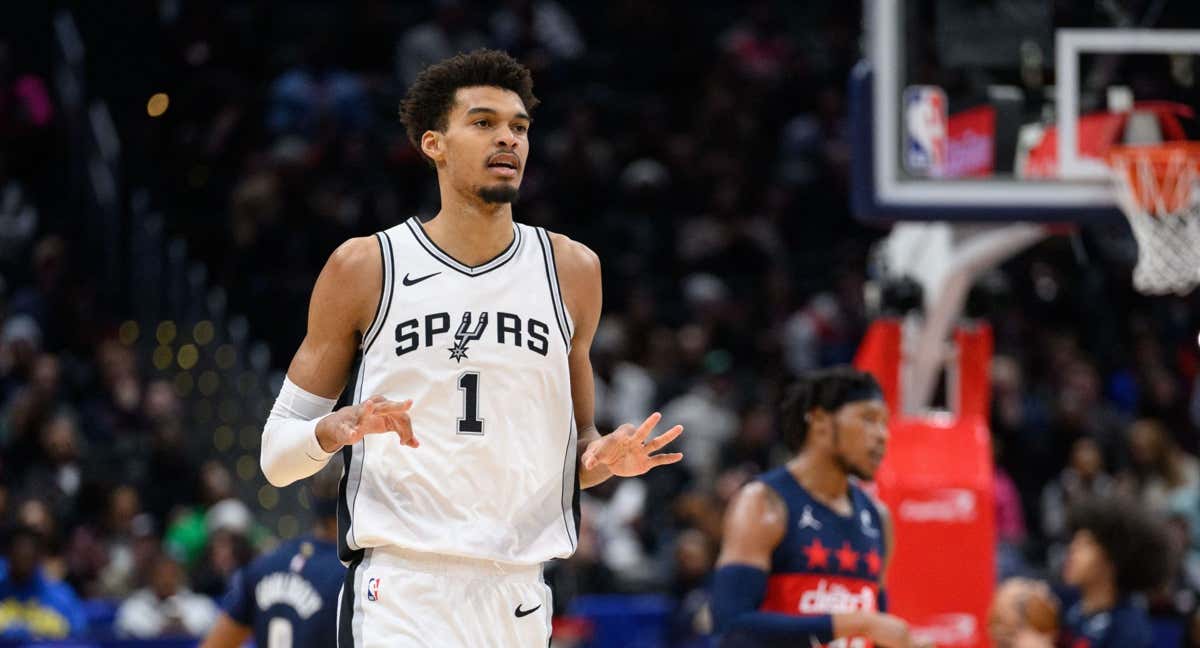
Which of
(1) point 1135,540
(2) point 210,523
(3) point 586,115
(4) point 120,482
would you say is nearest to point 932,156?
(1) point 1135,540

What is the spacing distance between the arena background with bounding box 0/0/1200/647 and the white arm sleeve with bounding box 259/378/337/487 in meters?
6.39

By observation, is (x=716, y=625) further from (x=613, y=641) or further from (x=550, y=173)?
(x=550, y=173)

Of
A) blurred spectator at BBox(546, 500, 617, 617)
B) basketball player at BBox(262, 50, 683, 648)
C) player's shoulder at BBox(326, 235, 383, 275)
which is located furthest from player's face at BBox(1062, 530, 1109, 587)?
player's shoulder at BBox(326, 235, 383, 275)

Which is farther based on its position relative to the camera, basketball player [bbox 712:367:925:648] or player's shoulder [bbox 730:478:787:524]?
player's shoulder [bbox 730:478:787:524]

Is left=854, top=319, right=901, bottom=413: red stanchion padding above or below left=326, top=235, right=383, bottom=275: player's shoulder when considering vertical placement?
below

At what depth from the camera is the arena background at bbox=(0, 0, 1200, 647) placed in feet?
40.6

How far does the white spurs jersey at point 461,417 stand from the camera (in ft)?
14.3

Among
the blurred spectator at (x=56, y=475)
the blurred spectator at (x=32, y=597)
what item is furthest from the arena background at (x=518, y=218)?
the blurred spectator at (x=32, y=597)

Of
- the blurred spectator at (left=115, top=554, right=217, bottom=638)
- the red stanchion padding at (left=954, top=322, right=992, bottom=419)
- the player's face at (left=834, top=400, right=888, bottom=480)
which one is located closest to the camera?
the player's face at (left=834, top=400, right=888, bottom=480)

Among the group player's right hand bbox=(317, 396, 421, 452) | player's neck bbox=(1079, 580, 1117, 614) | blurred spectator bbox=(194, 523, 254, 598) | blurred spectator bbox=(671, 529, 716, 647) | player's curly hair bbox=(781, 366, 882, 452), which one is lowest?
A: blurred spectator bbox=(671, 529, 716, 647)

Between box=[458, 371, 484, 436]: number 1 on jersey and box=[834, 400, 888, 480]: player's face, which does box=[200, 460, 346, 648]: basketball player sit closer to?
box=[834, 400, 888, 480]: player's face

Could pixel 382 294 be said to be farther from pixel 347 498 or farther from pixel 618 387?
pixel 618 387

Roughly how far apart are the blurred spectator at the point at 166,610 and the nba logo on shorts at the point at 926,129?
523 cm

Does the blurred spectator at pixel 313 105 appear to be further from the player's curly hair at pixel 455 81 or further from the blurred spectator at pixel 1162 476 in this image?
the player's curly hair at pixel 455 81
